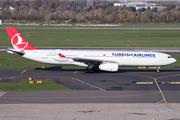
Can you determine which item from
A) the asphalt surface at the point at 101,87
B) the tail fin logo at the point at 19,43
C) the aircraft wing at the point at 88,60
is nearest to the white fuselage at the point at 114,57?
the aircraft wing at the point at 88,60

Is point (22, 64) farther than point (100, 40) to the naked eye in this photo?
No

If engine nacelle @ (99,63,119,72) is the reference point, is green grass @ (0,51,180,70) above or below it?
below

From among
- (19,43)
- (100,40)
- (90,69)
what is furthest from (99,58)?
(100,40)

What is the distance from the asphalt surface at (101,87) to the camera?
2853 centimetres

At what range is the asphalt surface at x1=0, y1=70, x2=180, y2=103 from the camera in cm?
2853

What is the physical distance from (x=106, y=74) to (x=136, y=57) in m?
5.92

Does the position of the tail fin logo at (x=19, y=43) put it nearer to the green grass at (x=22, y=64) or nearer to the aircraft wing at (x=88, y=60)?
the green grass at (x=22, y=64)

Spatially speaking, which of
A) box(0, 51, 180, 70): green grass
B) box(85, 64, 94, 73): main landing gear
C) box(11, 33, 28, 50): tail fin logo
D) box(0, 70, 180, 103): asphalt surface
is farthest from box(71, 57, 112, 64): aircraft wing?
box(11, 33, 28, 50): tail fin logo

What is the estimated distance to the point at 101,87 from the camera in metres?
33.8

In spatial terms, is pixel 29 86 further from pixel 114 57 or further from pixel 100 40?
pixel 100 40
